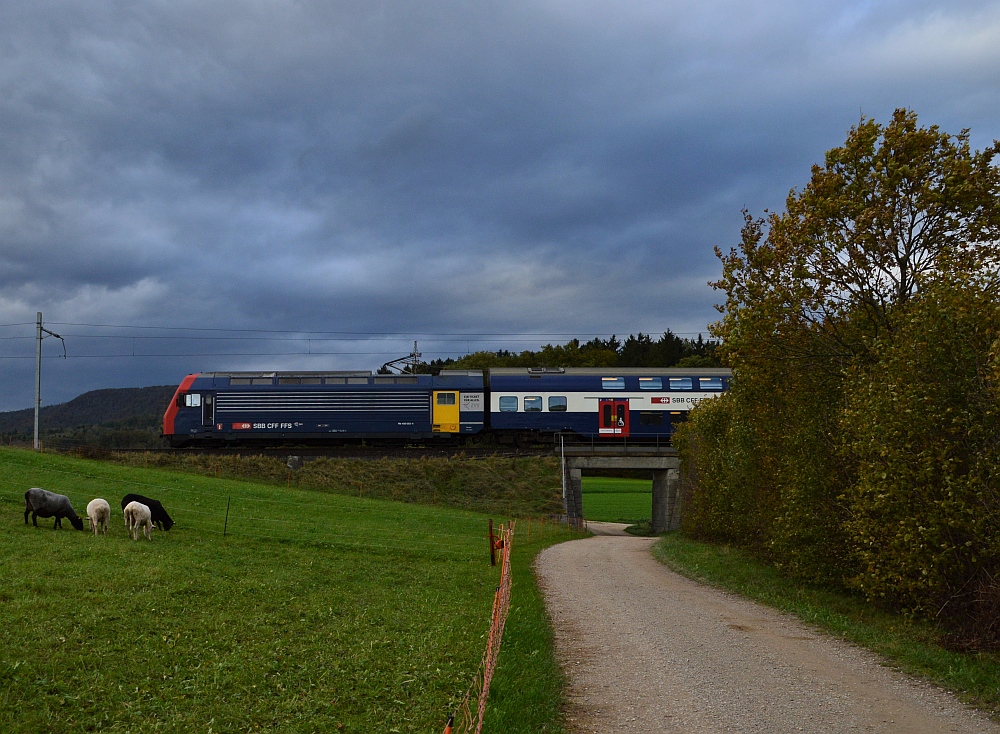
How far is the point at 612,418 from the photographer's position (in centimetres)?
5309

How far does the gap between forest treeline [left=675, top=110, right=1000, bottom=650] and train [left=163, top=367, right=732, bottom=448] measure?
26.5 metres

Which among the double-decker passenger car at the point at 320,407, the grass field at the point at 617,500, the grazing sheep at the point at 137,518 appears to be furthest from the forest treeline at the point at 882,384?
the grass field at the point at 617,500

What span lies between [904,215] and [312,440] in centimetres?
4096

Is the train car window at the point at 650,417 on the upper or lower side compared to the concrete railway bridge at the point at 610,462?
upper

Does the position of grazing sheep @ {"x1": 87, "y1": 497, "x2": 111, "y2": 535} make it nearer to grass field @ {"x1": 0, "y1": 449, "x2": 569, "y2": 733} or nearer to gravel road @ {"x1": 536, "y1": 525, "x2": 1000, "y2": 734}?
grass field @ {"x1": 0, "y1": 449, "x2": 569, "y2": 733}

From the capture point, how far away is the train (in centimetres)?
5019

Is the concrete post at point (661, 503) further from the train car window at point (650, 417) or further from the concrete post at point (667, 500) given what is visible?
the train car window at point (650, 417)

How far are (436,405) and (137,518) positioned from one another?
103 ft

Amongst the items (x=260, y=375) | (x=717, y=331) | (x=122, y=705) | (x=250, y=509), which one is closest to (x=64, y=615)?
(x=122, y=705)

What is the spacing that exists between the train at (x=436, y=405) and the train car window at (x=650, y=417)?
0.07 meters

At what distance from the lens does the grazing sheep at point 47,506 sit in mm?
20922

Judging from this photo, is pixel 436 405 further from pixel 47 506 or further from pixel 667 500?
pixel 47 506

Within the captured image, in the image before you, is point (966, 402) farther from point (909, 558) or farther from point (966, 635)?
point (966, 635)

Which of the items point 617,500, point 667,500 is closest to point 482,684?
point 667,500
